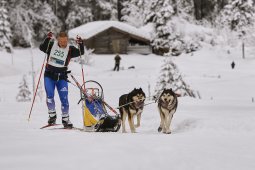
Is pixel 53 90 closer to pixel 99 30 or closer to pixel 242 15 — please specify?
pixel 99 30

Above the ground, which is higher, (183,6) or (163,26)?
(183,6)

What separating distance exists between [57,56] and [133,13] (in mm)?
50099

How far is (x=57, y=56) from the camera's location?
8.99 m

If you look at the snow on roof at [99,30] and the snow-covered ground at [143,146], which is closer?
the snow-covered ground at [143,146]

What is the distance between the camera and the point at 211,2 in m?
59.8

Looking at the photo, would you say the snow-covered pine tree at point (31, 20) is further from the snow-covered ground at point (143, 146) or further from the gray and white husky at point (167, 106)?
the gray and white husky at point (167, 106)

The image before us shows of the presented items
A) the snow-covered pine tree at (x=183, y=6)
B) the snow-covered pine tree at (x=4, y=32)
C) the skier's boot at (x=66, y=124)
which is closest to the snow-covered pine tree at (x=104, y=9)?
the snow-covered pine tree at (x=183, y=6)

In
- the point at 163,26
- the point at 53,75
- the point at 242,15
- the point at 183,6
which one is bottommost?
the point at 53,75

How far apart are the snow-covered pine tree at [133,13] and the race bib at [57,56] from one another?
156ft

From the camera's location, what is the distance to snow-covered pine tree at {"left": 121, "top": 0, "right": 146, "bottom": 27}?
188 feet

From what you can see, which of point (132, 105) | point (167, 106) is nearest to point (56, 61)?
point (132, 105)

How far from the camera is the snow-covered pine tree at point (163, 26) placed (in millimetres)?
47094

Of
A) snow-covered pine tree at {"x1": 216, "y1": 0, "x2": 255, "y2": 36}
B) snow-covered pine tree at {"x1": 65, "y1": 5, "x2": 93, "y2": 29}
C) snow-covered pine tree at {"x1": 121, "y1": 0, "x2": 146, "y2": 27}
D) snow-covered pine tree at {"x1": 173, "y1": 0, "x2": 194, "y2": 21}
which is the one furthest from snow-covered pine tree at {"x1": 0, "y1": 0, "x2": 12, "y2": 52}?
snow-covered pine tree at {"x1": 216, "y1": 0, "x2": 255, "y2": 36}

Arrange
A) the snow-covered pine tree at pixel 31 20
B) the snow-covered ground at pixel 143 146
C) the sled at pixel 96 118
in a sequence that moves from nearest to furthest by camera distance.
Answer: the snow-covered ground at pixel 143 146 < the sled at pixel 96 118 < the snow-covered pine tree at pixel 31 20
